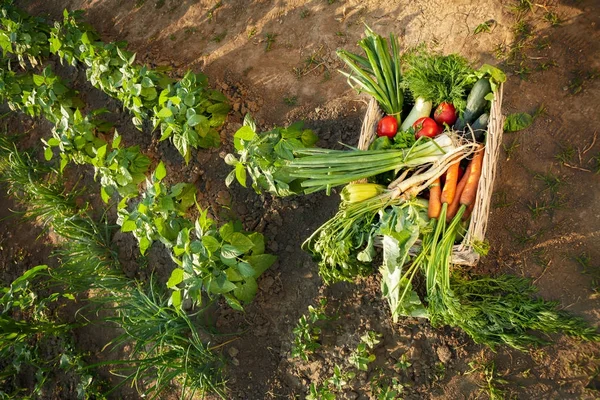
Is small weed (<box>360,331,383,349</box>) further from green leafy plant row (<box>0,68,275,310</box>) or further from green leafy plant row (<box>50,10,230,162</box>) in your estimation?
green leafy plant row (<box>50,10,230,162</box>)

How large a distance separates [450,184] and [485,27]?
1081 millimetres

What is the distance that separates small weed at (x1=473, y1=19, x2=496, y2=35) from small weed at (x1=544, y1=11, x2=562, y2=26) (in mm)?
275

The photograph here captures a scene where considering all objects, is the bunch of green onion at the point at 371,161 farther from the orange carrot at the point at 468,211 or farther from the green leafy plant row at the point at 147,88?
the green leafy plant row at the point at 147,88

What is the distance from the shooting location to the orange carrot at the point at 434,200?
2367 mm

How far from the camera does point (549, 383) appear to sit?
248cm

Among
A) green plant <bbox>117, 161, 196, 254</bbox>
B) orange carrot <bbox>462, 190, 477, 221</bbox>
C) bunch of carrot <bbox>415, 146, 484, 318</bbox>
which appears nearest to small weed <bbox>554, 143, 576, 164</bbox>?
bunch of carrot <bbox>415, 146, 484, 318</bbox>

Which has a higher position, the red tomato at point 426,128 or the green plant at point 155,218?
the red tomato at point 426,128

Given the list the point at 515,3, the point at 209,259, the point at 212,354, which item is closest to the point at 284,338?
the point at 212,354

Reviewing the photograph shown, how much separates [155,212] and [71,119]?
40.6 inches

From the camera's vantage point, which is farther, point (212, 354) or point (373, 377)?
point (212, 354)

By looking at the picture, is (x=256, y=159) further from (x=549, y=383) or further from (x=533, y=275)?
(x=549, y=383)

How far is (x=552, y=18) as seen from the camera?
2781 millimetres

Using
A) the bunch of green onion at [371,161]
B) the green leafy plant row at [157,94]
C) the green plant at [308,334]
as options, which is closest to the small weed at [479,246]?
the bunch of green onion at [371,161]

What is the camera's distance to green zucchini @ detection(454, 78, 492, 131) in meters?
2.32
